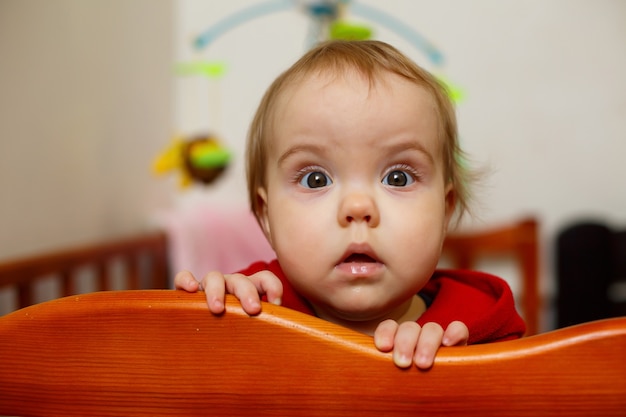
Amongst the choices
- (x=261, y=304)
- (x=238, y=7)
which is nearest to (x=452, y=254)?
(x=238, y=7)

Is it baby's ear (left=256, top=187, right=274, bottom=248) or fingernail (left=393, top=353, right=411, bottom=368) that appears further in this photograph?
baby's ear (left=256, top=187, right=274, bottom=248)

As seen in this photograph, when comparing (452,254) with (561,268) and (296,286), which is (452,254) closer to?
(561,268)

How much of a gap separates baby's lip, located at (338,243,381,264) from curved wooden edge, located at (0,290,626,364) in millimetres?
140

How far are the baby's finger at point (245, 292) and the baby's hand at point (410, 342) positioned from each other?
0.29 ft

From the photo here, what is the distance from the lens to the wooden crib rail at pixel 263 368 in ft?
1.53

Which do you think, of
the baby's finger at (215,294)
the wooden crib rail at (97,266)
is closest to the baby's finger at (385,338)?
the baby's finger at (215,294)

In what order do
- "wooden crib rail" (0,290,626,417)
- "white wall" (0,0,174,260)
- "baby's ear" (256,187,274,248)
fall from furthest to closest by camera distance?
"white wall" (0,0,174,260), "baby's ear" (256,187,274,248), "wooden crib rail" (0,290,626,417)

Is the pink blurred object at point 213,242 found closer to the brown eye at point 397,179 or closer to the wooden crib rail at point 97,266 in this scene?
the wooden crib rail at point 97,266

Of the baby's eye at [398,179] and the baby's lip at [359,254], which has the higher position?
the baby's eye at [398,179]

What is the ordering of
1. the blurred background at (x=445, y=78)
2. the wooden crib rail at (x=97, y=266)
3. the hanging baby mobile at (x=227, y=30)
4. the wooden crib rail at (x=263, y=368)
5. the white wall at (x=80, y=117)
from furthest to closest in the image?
the blurred background at (x=445, y=78), the hanging baby mobile at (x=227, y=30), the white wall at (x=80, y=117), the wooden crib rail at (x=97, y=266), the wooden crib rail at (x=263, y=368)

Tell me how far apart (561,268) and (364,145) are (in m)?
1.52

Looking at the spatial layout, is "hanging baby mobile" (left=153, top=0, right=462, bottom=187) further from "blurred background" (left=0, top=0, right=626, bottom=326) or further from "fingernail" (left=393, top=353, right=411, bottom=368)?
"fingernail" (left=393, top=353, right=411, bottom=368)

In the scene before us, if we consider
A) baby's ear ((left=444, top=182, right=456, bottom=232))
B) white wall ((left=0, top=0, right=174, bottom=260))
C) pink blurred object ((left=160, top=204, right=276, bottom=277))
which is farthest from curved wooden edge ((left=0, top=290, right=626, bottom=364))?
pink blurred object ((left=160, top=204, right=276, bottom=277))

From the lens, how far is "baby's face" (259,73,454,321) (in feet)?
2.13
